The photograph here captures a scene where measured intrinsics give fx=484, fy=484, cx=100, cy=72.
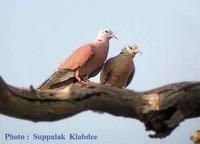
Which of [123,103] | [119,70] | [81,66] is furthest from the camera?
[119,70]

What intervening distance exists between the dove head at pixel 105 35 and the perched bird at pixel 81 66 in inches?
3.5

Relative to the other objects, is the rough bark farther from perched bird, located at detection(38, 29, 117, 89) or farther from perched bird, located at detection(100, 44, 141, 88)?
perched bird, located at detection(100, 44, 141, 88)

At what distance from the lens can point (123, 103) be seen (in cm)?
145

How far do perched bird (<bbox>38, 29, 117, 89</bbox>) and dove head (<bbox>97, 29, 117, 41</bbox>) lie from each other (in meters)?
0.09

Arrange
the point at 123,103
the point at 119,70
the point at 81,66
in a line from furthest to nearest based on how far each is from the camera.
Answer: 1. the point at 119,70
2. the point at 81,66
3. the point at 123,103

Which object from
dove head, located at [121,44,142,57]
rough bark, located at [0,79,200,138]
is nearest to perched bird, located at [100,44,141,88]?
dove head, located at [121,44,142,57]

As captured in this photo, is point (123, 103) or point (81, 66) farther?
point (81, 66)

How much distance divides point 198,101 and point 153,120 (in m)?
0.16

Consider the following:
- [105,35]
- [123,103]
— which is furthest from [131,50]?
[123,103]

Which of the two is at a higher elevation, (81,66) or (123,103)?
(81,66)

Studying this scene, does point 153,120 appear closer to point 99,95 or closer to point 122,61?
point 99,95

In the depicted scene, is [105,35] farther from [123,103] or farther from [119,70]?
[123,103]

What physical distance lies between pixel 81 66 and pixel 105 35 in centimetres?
31

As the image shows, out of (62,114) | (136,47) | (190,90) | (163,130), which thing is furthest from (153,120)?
(136,47)
